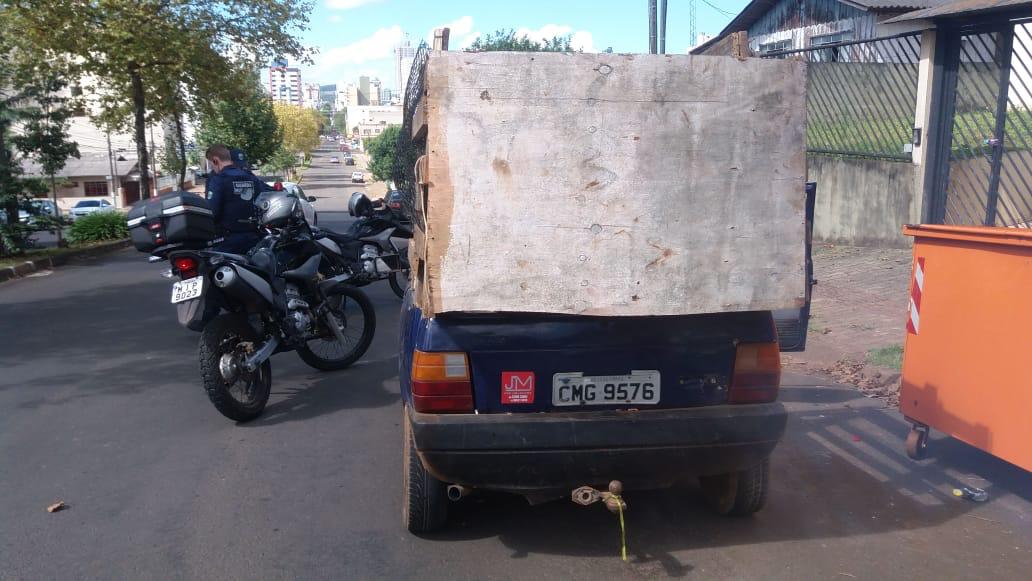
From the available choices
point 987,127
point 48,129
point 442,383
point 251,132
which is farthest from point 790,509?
point 251,132

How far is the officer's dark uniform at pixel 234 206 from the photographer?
734 cm

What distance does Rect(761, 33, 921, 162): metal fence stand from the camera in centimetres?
1102

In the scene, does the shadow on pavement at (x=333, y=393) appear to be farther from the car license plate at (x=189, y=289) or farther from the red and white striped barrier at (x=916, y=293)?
the red and white striped barrier at (x=916, y=293)

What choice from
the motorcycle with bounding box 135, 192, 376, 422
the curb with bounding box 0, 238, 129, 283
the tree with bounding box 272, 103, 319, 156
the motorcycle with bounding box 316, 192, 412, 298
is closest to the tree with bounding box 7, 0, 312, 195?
the curb with bounding box 0, 238, 129, 283

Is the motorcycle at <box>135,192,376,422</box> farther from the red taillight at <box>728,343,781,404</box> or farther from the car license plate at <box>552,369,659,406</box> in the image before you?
the red taillight at <box>728,343,781,404</box>

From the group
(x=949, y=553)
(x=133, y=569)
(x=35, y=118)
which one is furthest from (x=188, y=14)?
(x=949, y=553)

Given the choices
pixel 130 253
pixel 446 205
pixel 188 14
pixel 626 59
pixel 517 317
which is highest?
pixel 188 14

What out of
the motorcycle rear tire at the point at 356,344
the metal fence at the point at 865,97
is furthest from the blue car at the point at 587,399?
the metal fence at the point at 865,97

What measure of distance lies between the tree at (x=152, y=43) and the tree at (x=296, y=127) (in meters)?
64.5

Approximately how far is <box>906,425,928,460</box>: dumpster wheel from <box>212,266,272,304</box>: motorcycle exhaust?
14.1 ft

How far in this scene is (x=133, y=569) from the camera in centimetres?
373

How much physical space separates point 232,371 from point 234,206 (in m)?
2.21

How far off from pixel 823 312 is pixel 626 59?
6655 mm

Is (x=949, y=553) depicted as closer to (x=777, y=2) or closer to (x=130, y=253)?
(x=130, y=253)
